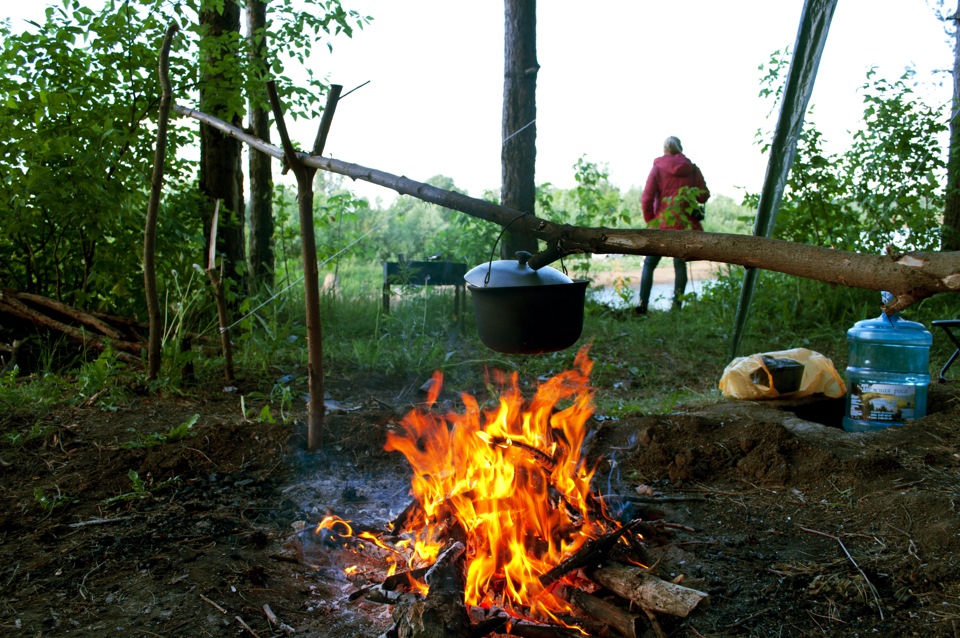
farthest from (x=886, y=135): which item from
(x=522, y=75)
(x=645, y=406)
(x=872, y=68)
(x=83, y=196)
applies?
(x=83, y=196)

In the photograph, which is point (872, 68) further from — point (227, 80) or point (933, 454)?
point (227, 80)

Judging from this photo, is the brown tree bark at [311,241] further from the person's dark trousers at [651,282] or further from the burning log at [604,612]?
the person's dark trousers at [651,282]

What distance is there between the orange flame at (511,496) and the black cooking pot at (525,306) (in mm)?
473

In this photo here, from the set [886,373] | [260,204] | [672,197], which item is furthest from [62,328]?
[672,197]

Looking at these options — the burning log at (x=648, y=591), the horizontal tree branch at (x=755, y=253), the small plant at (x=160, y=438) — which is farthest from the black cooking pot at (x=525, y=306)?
the small plant at (x=160, y=438)

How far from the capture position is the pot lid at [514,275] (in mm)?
2555

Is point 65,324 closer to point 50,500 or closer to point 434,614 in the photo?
point 50,500

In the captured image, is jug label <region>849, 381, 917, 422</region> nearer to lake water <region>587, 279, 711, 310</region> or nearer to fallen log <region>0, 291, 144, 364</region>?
lake water <region>587, 279, 711, 310</region>

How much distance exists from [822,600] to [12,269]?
594 cm

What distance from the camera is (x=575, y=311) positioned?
2627 mm

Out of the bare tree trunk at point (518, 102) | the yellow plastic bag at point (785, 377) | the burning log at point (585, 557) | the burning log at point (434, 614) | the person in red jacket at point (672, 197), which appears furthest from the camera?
the person in red jacket at point (672, 197)

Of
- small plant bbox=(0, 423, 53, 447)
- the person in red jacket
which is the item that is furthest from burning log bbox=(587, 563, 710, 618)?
the person in red jacket

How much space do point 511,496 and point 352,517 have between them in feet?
2.41

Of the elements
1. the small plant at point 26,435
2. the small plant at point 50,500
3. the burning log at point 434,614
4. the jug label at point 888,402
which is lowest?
the small plant at point 50,500
